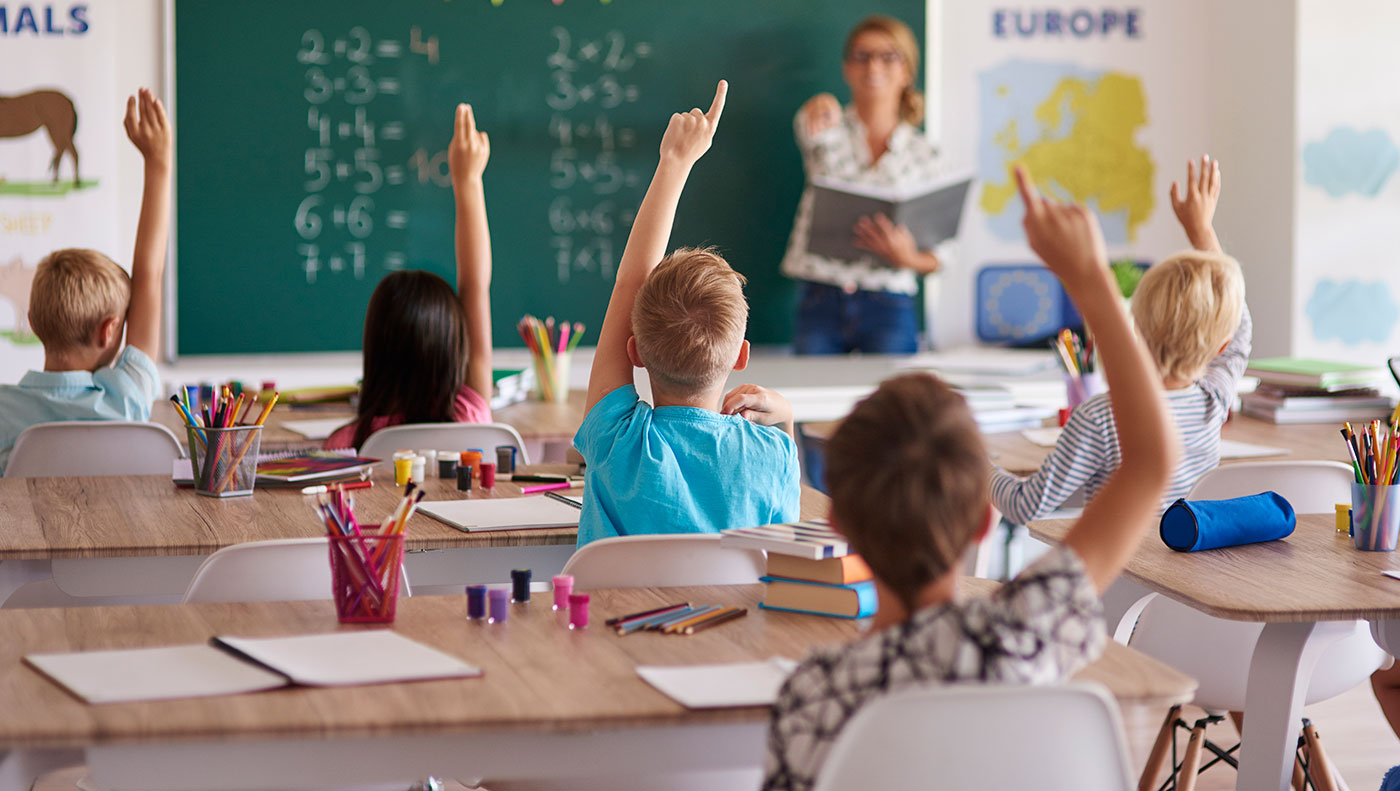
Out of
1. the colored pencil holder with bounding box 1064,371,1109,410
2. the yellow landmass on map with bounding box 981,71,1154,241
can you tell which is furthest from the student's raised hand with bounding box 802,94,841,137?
the colored pencil holder with bounding box 1064,371,1109,410

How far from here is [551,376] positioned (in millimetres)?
4195

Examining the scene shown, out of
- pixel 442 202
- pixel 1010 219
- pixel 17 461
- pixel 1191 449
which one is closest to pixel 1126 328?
pixel 1191 449

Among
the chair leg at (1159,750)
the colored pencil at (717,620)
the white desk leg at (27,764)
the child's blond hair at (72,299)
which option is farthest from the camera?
the child's blond hair at (72,299)

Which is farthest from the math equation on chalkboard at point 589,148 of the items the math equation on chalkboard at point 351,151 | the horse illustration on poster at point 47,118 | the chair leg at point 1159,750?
the chair leg at point 1159,750

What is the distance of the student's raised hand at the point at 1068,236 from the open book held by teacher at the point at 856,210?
445 cm

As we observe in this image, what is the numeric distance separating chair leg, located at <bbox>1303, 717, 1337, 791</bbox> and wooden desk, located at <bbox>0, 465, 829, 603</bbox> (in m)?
0.86

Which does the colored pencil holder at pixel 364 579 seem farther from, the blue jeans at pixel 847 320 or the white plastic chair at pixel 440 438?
the blue jeans at pixel 847 320

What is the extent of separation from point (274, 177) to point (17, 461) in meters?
2.69

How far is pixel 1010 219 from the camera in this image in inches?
242

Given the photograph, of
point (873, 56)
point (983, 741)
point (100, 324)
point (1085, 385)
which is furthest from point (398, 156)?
point (983, 741)

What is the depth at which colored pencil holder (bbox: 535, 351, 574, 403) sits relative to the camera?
4.17 meters

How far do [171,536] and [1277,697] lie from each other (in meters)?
1.57

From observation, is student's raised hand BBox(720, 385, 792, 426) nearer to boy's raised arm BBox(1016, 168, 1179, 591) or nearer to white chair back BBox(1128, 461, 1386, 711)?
white chair back BBox(1128, 461, 1386, 711)

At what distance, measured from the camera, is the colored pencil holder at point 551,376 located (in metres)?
4.17
